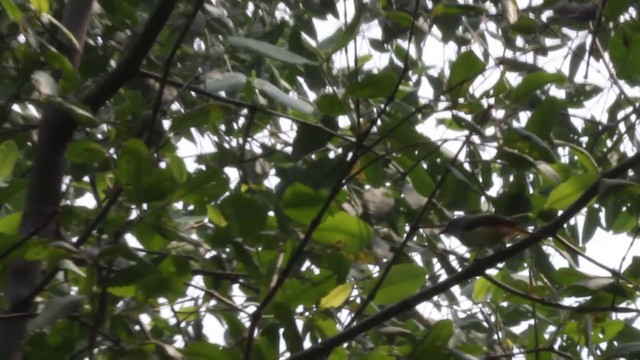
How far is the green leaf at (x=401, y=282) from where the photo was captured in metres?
1.02

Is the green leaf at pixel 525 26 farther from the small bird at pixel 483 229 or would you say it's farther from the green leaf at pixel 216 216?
the green leaf at pixel 216 216

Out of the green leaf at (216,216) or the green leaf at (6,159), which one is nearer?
Result: the green leaf at (216,216)

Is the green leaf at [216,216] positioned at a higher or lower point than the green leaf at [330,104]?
lower

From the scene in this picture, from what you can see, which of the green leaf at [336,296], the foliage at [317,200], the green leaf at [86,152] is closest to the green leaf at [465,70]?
the foliage at [317,200]

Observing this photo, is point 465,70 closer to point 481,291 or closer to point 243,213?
point 243,213

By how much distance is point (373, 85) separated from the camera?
2.89 feet

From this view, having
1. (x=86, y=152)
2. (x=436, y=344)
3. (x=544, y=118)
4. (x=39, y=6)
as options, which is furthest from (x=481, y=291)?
(x=39, y=6)

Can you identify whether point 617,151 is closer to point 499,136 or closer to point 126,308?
point 499,136

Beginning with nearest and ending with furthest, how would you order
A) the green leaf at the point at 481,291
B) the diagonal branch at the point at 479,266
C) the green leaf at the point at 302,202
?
1. the diagonal branch at the point at 479,266
2. the green leaf at the point at 302,202
3. the green leaf at the point at 481,291

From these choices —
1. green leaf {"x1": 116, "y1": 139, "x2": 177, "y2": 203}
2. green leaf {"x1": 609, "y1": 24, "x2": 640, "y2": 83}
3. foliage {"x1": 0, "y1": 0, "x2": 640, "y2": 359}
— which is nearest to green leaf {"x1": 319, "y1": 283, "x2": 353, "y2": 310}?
foliage {"x1": 0, "y1": 0, "x2": 640, "y2": 359}

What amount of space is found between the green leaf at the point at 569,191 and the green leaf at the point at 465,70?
0.42ft

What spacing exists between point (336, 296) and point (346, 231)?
0.08 metres

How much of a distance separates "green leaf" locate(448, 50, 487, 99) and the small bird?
12 centimetres

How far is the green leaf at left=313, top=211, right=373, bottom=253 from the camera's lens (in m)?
0.98
